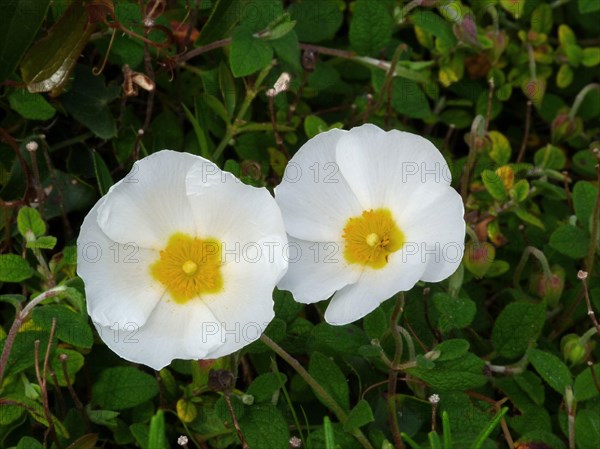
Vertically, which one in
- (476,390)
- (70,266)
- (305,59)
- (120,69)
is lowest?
(476,390)

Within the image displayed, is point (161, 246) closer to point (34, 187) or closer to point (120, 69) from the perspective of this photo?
point (34, 187)

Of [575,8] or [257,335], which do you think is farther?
[575,8]

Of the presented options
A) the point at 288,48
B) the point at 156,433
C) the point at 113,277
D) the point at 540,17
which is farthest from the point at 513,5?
the point at 156,433

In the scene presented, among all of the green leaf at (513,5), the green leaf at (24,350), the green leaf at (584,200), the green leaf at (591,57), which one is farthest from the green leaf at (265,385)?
the green leaf at (591,57)

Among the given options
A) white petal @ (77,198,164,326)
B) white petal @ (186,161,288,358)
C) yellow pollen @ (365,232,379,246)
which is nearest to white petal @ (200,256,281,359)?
white petal @ (186,161,288,358)

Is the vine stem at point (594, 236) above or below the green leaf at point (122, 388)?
above

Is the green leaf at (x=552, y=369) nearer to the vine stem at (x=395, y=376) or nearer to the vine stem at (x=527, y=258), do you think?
the vine stem at (x=527, y=258)

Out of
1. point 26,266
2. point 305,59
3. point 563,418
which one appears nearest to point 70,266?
point 26,266
